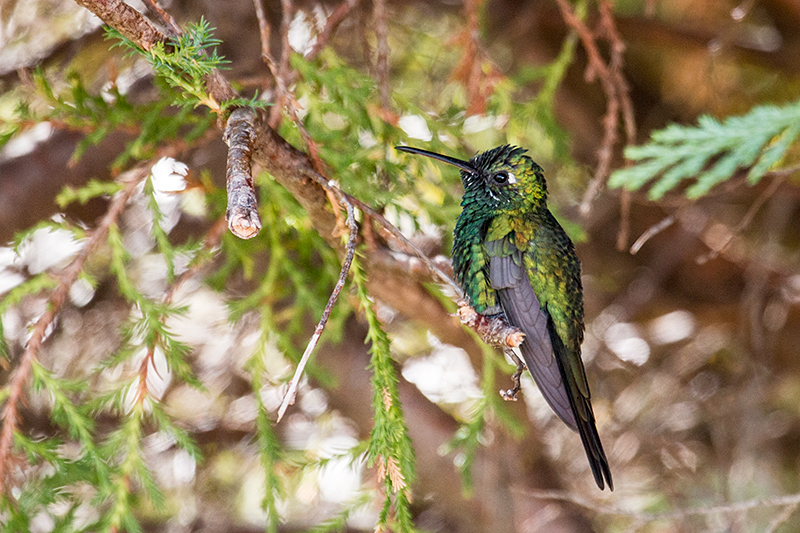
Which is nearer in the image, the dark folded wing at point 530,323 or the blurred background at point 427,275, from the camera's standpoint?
the dark folded wing at point 530,323

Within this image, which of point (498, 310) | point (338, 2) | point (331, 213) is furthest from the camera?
point (338, 2)

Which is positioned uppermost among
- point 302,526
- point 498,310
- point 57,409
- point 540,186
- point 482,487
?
point 540,186

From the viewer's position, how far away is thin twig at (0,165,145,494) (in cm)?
206

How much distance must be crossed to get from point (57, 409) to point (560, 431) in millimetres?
3141

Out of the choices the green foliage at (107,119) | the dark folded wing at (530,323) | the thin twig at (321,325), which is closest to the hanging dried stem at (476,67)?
the dark folded wing at (530,323)

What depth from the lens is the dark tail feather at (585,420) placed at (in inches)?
84.4

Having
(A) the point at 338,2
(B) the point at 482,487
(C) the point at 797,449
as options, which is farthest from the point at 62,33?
(C) the point at 797,449

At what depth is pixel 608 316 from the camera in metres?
4.56

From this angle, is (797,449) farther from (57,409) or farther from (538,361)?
(57,409)

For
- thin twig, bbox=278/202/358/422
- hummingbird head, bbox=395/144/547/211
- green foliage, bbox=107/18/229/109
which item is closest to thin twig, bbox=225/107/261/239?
green foliage, bbox=107/18/229/109

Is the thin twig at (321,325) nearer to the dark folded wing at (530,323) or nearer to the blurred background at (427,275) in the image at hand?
the blurred background at (427,275)

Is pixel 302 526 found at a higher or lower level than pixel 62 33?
lower

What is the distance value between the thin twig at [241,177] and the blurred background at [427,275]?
2.06 ft

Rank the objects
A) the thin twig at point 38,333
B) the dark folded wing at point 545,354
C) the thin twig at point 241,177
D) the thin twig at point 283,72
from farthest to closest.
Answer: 1. the dark folded wing at point 545,354
2. the thin twig at point 38,333
3. the thin twig at point 283,72
4. the thin twig at point 241,177
